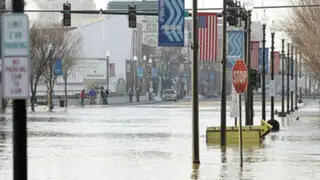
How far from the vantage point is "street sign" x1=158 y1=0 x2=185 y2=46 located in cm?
2375

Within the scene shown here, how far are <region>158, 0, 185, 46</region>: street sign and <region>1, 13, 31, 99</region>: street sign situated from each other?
12549 mm

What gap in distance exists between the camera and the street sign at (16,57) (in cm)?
1109

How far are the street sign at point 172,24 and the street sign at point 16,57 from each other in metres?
12.5

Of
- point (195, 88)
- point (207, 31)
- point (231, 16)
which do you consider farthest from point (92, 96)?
point (195, 88)

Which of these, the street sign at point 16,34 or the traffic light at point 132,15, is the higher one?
the traffic light at point 132,15

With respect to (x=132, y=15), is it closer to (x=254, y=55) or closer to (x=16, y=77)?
(x=254, y=55)

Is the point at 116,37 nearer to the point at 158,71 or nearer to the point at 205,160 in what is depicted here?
the point at 158,71

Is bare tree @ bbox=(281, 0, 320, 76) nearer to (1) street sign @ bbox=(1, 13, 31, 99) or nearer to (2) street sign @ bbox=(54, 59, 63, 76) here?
(2) street sign @ bbox=(54, 59, 63, 76)

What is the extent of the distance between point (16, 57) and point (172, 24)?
1285 cm

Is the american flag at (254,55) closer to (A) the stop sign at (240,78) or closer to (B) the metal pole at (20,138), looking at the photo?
(A) the stop sign at (240,78)

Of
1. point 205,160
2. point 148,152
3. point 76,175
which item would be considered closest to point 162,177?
point 76,175

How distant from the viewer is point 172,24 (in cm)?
2372

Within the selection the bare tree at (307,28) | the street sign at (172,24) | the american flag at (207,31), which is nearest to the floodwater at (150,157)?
the street sign at (172,24)

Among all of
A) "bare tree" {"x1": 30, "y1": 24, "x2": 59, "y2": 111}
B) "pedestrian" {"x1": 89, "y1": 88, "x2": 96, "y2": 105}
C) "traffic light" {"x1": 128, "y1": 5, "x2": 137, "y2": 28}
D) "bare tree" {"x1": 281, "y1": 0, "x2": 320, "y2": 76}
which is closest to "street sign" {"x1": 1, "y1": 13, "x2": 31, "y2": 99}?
"traffic light" {"x1": 128, "y1": 5, "x2": 137, "y2": 28}
